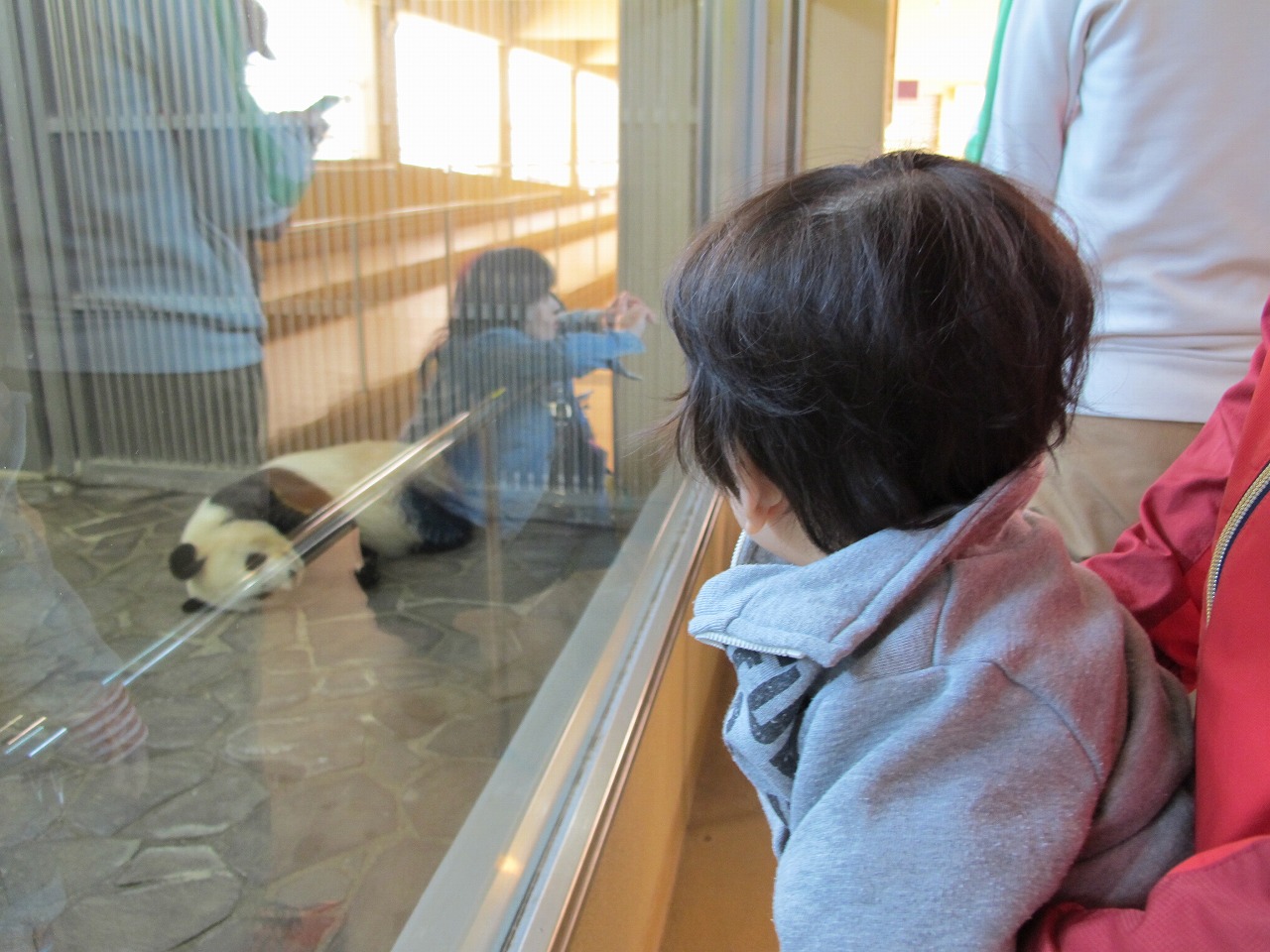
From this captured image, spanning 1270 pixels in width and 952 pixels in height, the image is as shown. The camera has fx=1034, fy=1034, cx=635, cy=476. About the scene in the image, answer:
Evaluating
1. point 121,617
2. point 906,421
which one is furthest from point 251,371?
point 906,421

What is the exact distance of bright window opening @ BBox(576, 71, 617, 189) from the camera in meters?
2.10

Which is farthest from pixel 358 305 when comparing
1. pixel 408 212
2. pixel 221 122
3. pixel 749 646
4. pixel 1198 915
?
pixel 1198 915

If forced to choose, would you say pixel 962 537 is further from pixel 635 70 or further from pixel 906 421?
pixel 635 70

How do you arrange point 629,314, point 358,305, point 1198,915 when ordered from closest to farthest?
1. point 1198,915
2. point 358,305
3. point 629,314

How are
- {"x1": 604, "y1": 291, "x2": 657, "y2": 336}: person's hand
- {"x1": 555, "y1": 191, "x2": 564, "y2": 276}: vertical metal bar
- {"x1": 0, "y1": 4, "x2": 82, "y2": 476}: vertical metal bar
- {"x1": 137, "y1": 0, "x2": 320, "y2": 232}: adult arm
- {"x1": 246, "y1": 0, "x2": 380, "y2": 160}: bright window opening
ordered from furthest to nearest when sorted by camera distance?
1. {"x1": 604, "y1": 291, "x2": 657, "y2": 336}: person's hand
2. {"x1": 555, "y1": 191, "x2": 564, "y2": 276}: vertical metal bar
3. {"x1": 246, "y1": 0, "x2": 380, "y2": 160}: bright window opening
4. {"x1": 137, "y1": 0, "x2": 320, "y2": 232}: adult arm
5. {"x1": 0, "y1": 4, "x2": 82, "y2": 476}: vertical metal bar

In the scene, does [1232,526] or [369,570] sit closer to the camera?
[1232,526]

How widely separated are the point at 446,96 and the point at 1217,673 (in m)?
1.22

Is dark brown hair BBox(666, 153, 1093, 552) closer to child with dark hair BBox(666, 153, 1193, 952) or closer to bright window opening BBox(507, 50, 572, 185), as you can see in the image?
child with dark hair BBox(666, 153, 1193, 952)

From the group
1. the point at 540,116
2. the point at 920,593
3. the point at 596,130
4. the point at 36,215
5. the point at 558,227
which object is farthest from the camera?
the point at 596,130

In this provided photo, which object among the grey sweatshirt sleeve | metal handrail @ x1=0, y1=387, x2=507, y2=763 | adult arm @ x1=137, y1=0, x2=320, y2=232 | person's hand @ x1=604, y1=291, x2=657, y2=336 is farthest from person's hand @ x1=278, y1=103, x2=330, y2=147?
person's hand @ x1=604, y1=291, x2=657, y2=336

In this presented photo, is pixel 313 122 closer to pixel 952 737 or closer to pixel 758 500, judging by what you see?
pixel 758 500

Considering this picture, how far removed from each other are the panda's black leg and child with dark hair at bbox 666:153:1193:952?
828mm

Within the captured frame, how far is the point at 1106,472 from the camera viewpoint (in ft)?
3.92

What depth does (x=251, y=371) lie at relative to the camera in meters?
1.10
